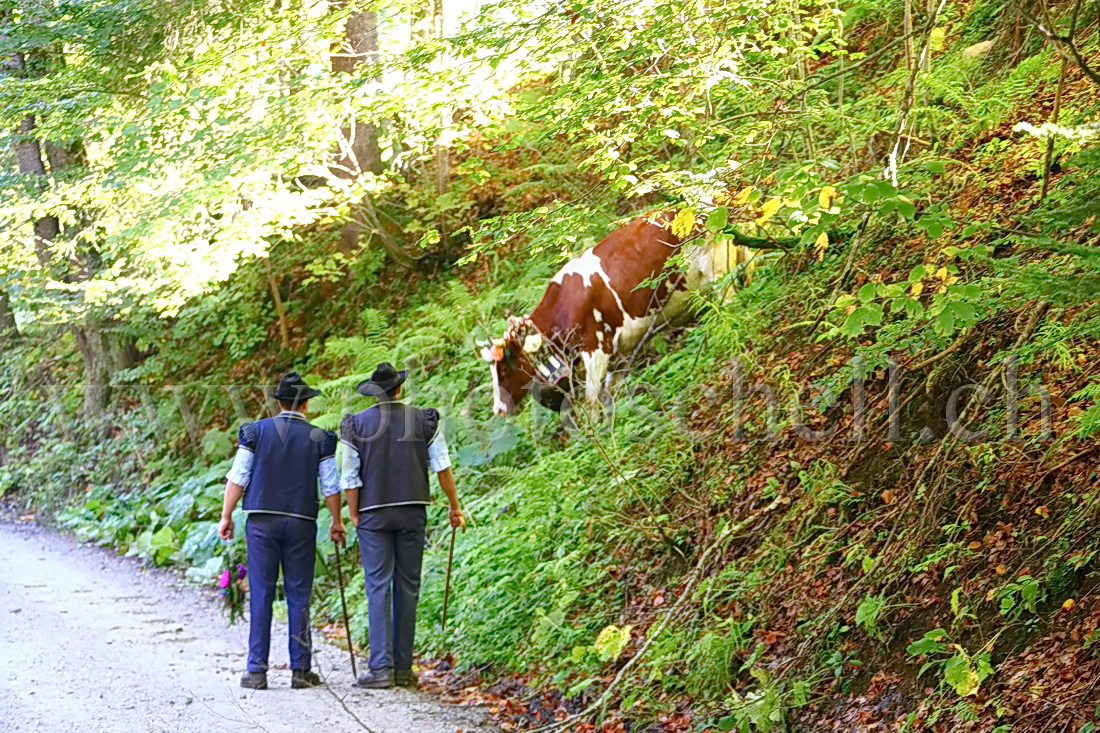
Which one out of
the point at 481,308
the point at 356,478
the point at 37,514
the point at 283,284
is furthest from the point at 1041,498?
the point at 37,514

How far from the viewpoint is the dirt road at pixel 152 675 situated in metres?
6.52

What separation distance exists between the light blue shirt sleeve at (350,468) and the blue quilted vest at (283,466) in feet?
1.18

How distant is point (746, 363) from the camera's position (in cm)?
838

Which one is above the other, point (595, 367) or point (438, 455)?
point (595, 367)

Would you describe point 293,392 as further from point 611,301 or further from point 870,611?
point 870,611

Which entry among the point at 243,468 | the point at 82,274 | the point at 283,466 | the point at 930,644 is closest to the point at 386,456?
the point at 283,466

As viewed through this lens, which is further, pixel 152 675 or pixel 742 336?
pixel 742 336

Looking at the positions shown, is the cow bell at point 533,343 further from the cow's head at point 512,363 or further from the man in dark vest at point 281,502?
the man in dark vest at point 281,502

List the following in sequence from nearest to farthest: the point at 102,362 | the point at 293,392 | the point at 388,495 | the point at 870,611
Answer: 1. the point at 870,611
2. the point at 388,495
3. the point at 293,392
4. the point at 102,362

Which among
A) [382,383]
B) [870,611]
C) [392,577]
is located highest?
[382,383]

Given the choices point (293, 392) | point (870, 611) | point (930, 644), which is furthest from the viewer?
point (293, 392)

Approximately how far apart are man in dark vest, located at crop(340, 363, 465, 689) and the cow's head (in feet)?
8.75

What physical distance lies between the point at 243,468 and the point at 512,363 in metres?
3.52

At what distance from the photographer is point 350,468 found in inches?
313
